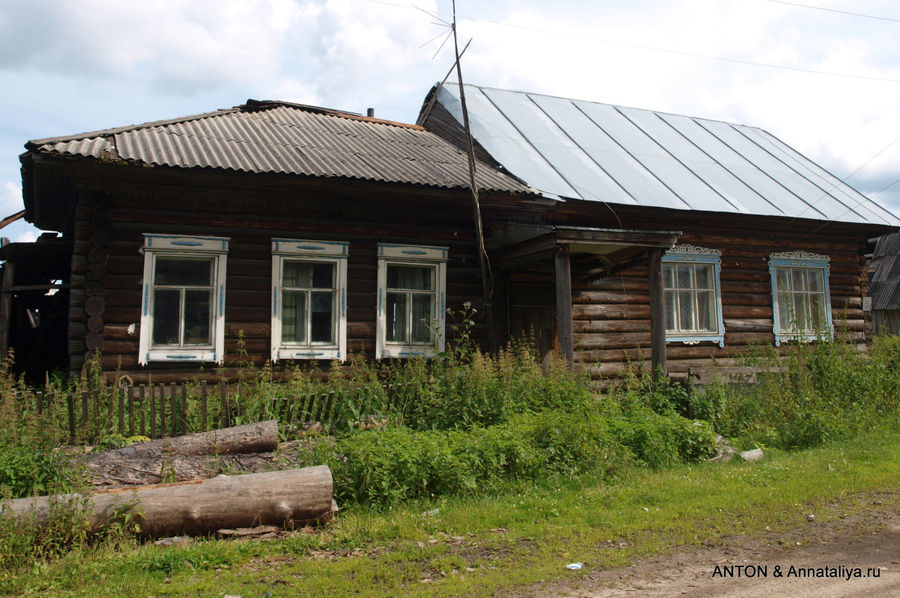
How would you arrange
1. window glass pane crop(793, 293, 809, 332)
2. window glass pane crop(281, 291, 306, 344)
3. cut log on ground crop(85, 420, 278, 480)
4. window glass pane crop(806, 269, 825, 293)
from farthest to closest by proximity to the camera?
1. window glass pane crop(806, 269, 825, 293)
2. window glass pane crop(793, 293, 809, 332)
3. window glass pane crop(281, 291, 306, 344)
4. cut log on ground crop(85, 420, 278, 480)

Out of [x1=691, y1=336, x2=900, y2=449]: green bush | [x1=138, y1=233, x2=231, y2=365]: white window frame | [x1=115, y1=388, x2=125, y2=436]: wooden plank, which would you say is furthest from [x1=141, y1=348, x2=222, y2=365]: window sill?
[x1=691, y1=336, x2=900, y2=449]: green bush

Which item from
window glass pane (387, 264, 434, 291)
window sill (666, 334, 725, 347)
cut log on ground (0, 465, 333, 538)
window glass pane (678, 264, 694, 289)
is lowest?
cut log on ground (0, 465, 333, 538)

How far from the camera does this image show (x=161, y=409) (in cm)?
648

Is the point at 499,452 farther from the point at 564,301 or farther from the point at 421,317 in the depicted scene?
the point at 421,317

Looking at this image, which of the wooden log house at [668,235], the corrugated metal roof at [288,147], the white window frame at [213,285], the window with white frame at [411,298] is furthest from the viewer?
the wooden log house at [668,235]

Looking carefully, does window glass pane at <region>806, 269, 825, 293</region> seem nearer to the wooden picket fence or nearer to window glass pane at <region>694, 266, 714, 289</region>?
window glass pane at <region>694, 266, 714, 289</region>

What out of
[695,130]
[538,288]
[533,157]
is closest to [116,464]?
[538,288]

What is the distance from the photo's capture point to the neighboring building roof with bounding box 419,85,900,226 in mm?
11844

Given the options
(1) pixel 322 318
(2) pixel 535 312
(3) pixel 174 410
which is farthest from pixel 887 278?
(3) pixel 174 410

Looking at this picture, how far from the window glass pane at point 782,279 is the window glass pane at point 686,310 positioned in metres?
2.30

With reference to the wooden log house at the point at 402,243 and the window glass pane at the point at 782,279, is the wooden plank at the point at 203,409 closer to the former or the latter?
the wooden log house at the point at 402,243

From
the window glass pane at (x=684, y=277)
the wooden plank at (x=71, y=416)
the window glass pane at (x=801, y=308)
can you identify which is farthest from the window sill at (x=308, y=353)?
the window glass pane at (x=801, y=308)

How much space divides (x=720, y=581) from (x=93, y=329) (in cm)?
778

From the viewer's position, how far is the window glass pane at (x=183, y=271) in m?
8.72
